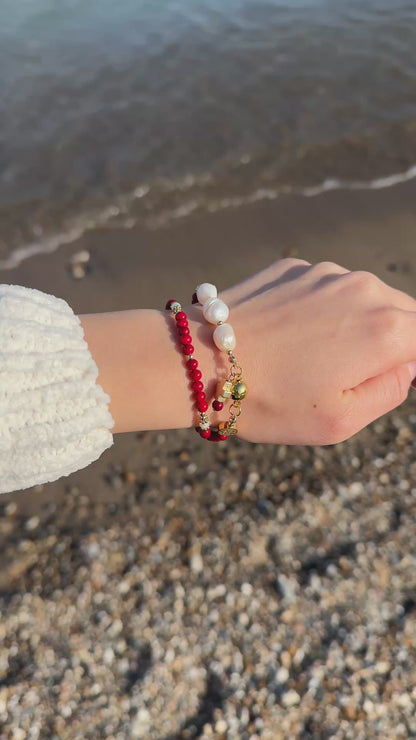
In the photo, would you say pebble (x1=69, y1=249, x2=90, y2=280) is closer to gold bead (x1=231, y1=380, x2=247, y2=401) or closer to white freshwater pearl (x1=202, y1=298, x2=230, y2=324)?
white freshwater pearl (x1=202, y1=298, x2=230, y2=324)

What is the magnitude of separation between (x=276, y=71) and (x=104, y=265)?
343cm

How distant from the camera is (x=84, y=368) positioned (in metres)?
1.79

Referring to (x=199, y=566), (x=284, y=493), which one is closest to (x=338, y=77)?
(x=284, y=493)

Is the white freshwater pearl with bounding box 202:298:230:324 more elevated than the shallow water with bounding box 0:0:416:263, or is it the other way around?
the white freshwater pearl with bounding box 202:298:230:324

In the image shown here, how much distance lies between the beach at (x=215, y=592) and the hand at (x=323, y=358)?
1033mm

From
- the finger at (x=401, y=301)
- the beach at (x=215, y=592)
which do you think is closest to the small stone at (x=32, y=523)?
the beach at (x=215, y=592)

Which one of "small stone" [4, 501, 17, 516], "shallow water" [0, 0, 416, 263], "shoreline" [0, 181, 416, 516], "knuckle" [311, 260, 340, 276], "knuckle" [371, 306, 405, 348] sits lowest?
"small stone" [4, 501, 17, 516]

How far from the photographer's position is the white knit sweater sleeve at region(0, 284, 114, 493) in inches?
65.8

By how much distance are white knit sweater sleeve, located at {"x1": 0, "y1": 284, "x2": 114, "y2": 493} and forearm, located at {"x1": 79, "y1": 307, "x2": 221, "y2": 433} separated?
0.34 feet

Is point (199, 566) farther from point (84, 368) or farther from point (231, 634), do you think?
point (84, 368)

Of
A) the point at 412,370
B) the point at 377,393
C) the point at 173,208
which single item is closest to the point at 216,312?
the point at 377,393

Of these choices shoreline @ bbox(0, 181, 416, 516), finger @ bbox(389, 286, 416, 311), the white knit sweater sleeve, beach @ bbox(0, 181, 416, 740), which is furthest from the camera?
shoreline @ bbox(0, 181, 416, 516)

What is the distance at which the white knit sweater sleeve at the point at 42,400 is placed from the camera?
1.67 m

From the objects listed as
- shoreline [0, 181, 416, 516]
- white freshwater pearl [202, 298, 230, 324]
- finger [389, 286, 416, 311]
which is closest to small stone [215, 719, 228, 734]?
white freshwater pearl [202, 298, 230, 324]
